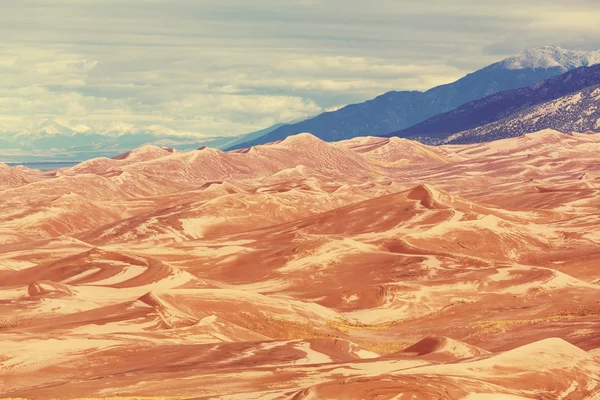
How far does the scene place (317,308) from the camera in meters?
86.4

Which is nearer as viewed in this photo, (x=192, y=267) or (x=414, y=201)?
(x=192, y=267)

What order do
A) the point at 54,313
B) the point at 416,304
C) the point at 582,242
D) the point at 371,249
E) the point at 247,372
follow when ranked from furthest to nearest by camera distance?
the point at 582,242, the point at 371,249, the point at 416,304, the point at 54,313, the point at 247,372

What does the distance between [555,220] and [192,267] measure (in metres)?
67.5

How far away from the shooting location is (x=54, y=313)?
78.9m

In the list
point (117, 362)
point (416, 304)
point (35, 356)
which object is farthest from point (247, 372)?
point (416, 304)

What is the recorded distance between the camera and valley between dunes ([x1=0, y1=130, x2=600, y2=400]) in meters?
46.6

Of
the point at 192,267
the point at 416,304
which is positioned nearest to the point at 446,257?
the point at 416,304

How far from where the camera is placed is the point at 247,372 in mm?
48875

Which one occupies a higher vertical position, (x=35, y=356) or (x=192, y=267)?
(x=35, y=356)

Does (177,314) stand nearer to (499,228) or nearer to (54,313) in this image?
(54,313)

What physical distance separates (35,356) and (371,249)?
67.1 m

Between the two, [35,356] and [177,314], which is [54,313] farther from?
[35,356]

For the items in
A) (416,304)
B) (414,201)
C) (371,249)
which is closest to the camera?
(416,304)

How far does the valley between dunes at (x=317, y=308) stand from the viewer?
153 ft
